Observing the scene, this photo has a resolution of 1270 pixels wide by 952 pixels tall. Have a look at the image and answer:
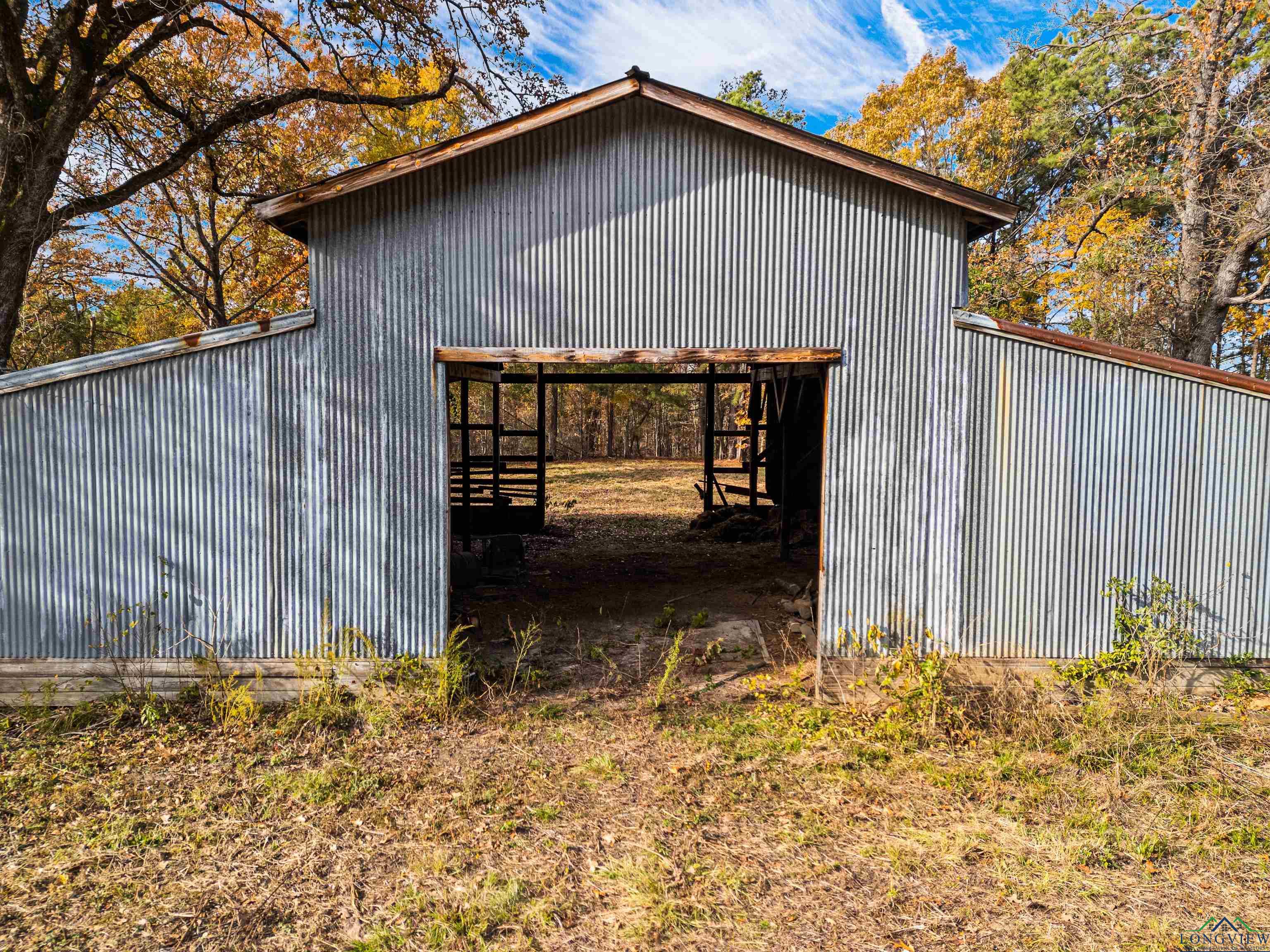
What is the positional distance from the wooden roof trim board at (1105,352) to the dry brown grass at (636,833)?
307cm

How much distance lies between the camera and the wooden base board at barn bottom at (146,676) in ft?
21.7

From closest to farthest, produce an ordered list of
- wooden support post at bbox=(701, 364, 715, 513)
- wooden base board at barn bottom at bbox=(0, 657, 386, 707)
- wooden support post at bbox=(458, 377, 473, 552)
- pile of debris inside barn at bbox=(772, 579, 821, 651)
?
wooden base board at barn bottom at bbox=(0, 657, 386, 707), pile of debris inside barn at bbox=(772, 579, 821, 651), wooden support post at bbox=(458, 377, 473, 552), wooden support post at bbox=(701, 364, 715, 513)

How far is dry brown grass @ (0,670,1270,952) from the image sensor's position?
13.5 ft

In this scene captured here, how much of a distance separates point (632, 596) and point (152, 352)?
6.85 metres

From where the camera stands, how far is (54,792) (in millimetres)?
5379

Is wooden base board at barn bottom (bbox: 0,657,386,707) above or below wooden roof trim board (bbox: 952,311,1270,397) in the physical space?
below

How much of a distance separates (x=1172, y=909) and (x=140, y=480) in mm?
8417

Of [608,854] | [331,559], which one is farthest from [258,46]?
[608,854]

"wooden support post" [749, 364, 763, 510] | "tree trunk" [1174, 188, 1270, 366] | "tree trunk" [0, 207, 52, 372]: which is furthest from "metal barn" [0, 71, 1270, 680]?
"wooden support post" [749, 364, 763, 510]

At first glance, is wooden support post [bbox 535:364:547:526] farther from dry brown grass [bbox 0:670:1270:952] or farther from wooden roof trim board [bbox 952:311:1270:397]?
wooden roof trim board [bbox 952:311:1270:397]

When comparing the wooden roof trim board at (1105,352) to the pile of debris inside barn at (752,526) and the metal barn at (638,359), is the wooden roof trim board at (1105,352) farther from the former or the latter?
the pile of debris inside barn at (752,526)

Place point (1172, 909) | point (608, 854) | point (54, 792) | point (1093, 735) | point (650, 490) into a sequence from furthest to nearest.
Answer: point (650, 490) < point (1093, 735) < point (54, 792) < point (608, 854) < point (1172, 909)

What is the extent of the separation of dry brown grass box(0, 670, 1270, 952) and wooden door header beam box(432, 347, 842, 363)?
10.8 feet

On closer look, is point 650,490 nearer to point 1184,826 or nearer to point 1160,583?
point 1160,583
